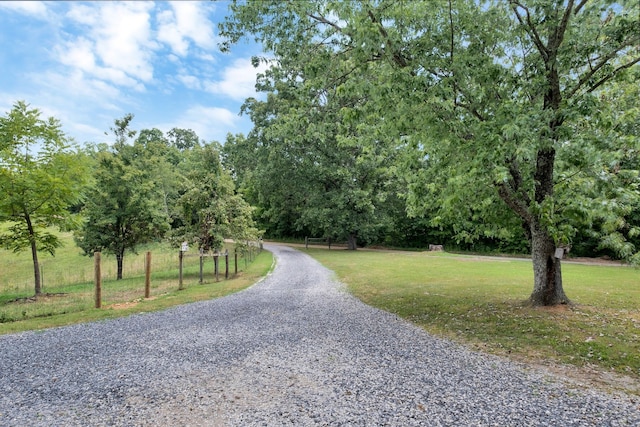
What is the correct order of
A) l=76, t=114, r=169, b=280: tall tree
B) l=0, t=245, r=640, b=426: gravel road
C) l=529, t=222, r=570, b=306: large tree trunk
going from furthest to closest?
l=76, t=114, r=169, b=280: tall tree
l=529, t=222, r=570, b=306: large tree trunk
l=0, t=245, r=640, b=426: gravel road

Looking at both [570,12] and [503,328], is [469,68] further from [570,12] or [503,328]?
[503,328]

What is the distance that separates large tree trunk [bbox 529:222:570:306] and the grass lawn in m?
0.25

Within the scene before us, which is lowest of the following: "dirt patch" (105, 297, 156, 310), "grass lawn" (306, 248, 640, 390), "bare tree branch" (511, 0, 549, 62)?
"dirt patch" (105, 297, 156, 310)

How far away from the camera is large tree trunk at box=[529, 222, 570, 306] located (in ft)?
22.7

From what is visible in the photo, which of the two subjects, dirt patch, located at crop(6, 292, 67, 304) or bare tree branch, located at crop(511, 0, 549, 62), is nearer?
bare tree branch, located at crop(511, 0, 549, 62)

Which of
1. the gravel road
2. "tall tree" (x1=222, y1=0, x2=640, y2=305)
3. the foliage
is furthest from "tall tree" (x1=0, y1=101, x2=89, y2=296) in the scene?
"tall tree" (x1=222, y1=0, x2=640, y2=305)

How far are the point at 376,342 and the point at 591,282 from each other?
10.0 metres

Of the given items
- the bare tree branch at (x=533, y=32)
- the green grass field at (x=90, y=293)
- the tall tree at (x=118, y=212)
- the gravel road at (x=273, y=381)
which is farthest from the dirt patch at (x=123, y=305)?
the bare tree branch at (x=533, y=32)

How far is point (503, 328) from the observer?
20.2ft

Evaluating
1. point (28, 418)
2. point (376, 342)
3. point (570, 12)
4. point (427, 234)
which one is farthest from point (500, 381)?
point (427, 234)

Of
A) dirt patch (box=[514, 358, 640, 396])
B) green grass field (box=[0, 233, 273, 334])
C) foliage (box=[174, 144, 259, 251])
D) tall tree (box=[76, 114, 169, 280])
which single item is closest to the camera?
dirt patch (box=[514, 358, 640, 396])

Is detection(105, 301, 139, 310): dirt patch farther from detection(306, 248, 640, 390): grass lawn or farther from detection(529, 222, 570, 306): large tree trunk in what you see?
detection(529, 222, 570, 306): large tree trunk

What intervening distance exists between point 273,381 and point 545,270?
5.85 metres

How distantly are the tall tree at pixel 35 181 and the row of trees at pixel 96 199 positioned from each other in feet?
0.07
